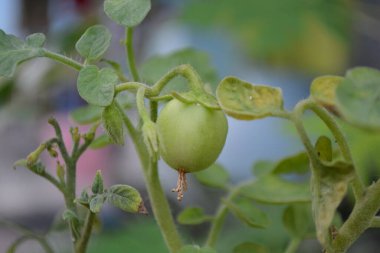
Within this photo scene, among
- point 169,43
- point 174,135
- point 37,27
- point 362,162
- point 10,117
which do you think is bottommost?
point 362,162

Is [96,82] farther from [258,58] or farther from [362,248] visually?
[258,58]

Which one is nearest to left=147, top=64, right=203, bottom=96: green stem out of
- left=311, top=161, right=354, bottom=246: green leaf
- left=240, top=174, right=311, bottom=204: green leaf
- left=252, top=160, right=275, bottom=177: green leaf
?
left=311, top=161, right=354, bottom=246: green leaf

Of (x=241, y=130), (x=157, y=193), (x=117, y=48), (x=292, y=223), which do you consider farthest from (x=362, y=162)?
(x=117, y=48)

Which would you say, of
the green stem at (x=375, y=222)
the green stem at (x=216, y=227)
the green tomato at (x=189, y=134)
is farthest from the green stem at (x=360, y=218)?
the green stem at (x=216, y=227)

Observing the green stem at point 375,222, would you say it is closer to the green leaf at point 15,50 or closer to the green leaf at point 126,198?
the green leaf at point 126,198

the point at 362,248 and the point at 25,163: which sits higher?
the point at 25,163

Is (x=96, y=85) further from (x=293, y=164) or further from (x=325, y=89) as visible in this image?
(x=293, y=164)
